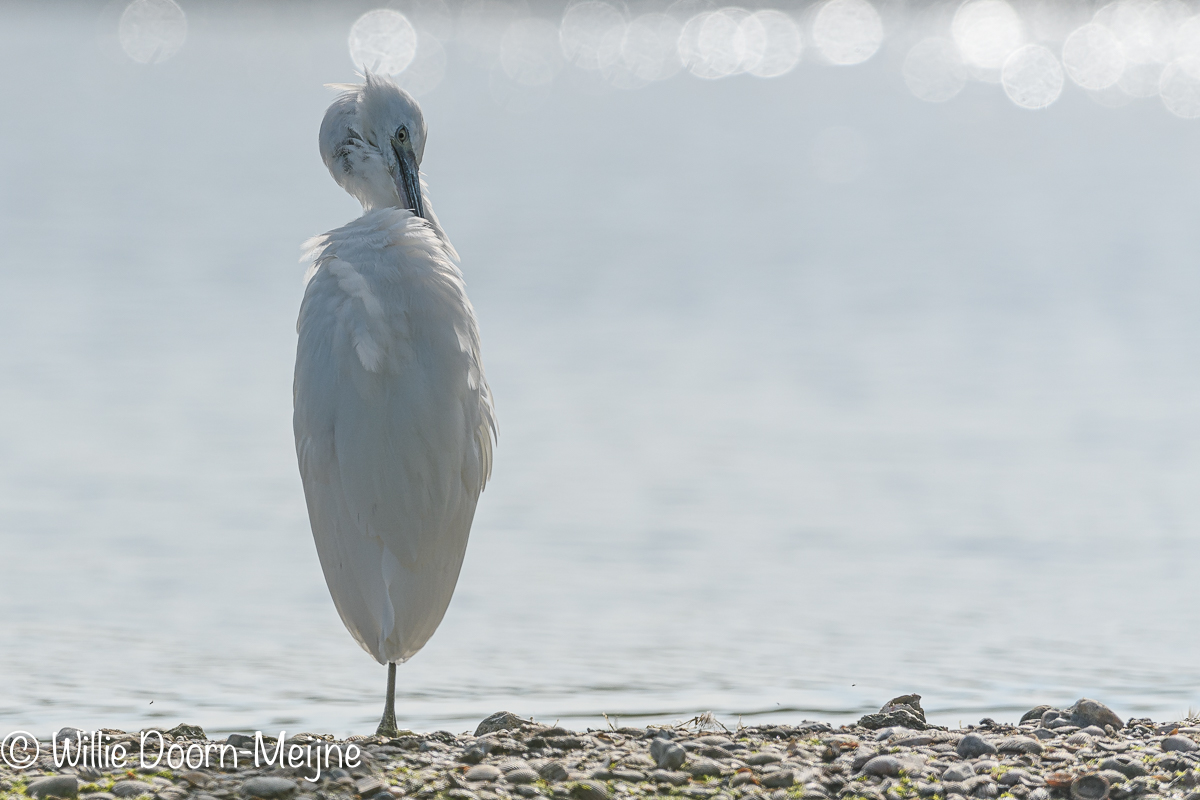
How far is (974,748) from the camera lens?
5156mm

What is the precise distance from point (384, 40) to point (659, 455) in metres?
58.0

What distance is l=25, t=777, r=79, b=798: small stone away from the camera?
14.9ft

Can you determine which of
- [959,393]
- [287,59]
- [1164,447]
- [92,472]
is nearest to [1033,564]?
[1164,447]

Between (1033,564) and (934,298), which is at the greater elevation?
(934,298)

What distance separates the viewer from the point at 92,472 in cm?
1109

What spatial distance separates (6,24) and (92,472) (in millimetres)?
64532

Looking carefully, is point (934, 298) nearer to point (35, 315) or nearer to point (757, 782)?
point (35, 315)

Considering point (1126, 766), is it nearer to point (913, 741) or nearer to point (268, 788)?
point (913, 741)

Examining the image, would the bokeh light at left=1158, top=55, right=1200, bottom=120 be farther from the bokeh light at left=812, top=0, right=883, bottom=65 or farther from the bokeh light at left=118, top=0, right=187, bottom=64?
the bokeh light at left=118, top=0, right=187, bottom=64

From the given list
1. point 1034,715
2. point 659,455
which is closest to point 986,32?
point 659,455

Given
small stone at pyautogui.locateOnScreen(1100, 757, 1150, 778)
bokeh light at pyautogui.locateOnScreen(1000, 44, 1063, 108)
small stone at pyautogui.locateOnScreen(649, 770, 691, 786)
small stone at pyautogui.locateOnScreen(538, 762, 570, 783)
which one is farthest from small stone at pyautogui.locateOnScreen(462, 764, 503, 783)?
bokeh light at pyautogui.locateOnScreen(1000, 44, 1063, 108)

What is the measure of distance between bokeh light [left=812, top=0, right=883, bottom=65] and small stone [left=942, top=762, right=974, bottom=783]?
204 feet

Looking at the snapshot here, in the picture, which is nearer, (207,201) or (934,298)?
(934,298)

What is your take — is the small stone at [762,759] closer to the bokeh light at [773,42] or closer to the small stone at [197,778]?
the small stone at [197,778]
